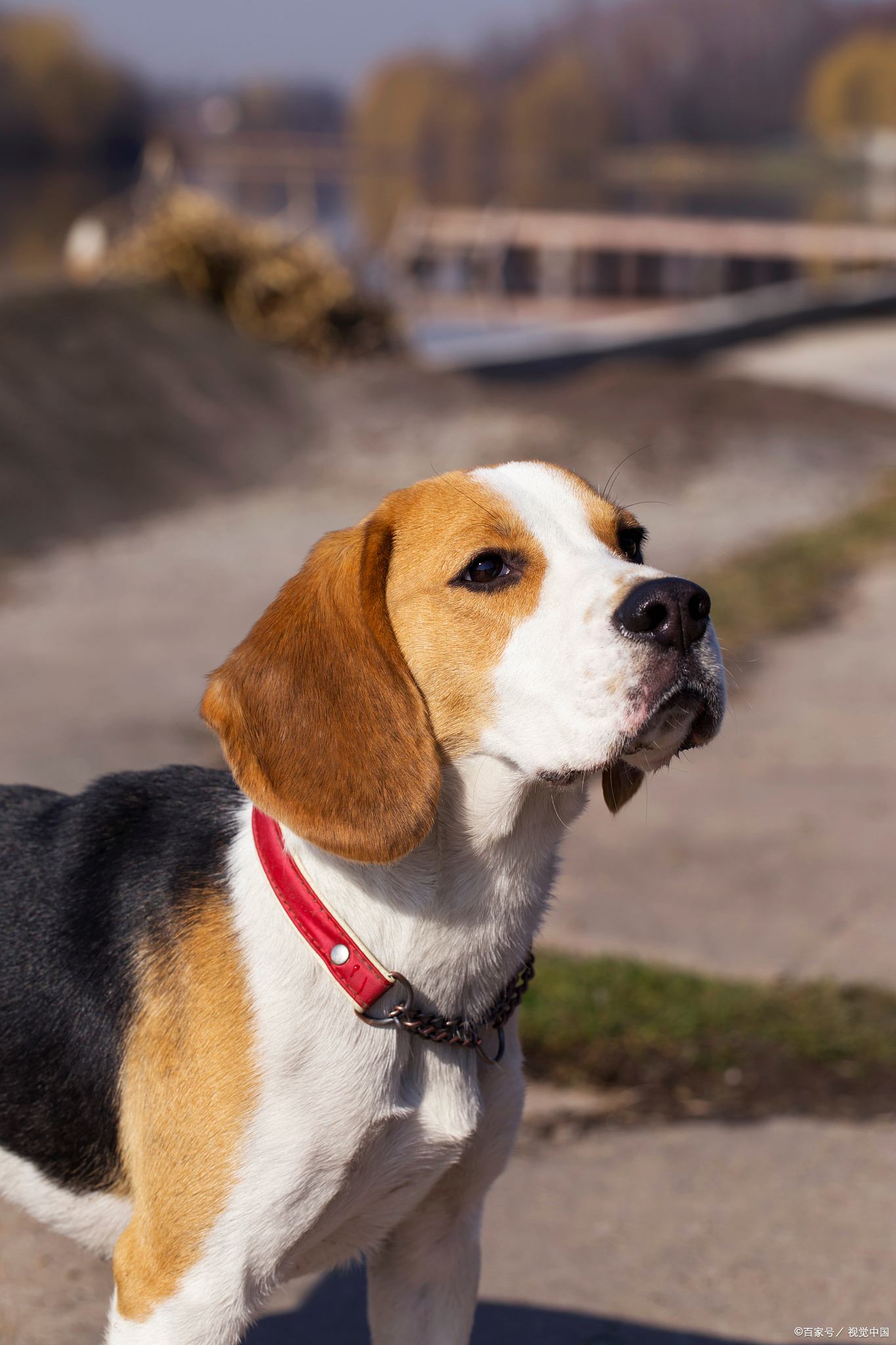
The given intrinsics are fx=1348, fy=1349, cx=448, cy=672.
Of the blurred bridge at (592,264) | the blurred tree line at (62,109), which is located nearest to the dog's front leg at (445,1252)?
the blurred bridge at (592,264)

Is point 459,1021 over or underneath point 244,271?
over

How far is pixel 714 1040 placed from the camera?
4.57m

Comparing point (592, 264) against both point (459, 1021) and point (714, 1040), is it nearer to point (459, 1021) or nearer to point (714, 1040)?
point (714, 1040)

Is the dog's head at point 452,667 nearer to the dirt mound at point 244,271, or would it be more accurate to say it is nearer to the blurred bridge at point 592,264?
the dirt mound at point 244,271

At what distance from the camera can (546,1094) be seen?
14.3 ft

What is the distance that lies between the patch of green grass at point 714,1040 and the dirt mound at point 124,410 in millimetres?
6976

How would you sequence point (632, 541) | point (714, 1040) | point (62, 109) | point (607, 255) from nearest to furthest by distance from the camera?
point (632, 541)
point (714, 1040)
point (607, 255)
point (62, 109)

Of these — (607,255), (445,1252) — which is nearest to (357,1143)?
(445,1252)

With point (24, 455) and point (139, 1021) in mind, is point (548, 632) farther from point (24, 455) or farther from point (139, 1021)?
point (24, 455)

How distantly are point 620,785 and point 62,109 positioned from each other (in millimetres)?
149363

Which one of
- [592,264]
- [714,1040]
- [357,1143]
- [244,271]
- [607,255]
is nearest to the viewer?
[357,1143]

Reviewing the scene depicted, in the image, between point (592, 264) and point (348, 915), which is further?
point (592, 264)

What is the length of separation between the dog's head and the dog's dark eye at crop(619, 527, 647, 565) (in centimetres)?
11

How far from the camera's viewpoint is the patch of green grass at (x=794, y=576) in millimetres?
8883
